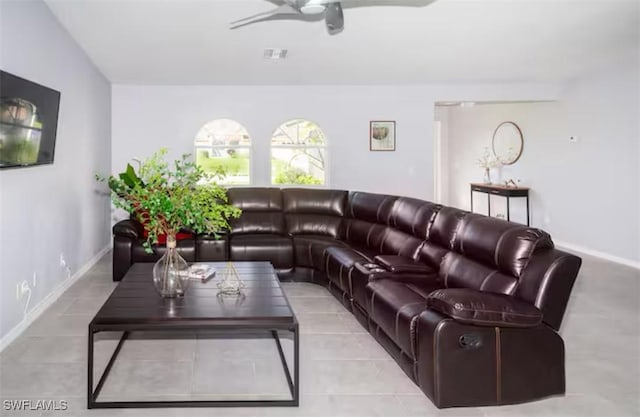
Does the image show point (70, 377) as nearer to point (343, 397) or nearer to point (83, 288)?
point (343, 397)

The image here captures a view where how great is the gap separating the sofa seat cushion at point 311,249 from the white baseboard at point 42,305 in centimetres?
233

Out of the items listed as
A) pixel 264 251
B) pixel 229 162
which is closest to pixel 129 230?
pixel 264 251

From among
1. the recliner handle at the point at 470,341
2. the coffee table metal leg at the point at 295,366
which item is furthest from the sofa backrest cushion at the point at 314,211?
the recliner handle at the point at 470,341

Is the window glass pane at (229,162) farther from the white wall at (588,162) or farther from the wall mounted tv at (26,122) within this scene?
the white wall at (588,162)

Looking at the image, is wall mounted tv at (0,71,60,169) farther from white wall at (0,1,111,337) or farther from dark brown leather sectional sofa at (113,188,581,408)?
dark brown leather sectional sofa at (113,188,581,408)

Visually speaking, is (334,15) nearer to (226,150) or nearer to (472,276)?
(472,276)

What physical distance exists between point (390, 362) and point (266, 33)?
3844mm

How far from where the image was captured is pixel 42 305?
4.27m

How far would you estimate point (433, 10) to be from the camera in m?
4.95

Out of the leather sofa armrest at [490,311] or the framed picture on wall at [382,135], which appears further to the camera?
the framed picture on wall at [382,135]

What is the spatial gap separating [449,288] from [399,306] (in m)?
0.53

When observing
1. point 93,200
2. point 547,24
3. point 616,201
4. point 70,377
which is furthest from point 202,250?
point 616,201

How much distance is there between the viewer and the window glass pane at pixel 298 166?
7.55m

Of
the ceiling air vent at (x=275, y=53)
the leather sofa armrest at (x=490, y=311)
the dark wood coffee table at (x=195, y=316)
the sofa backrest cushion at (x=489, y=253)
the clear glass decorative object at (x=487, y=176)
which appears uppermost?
the ceiling air vent at (x=275, y=53)
